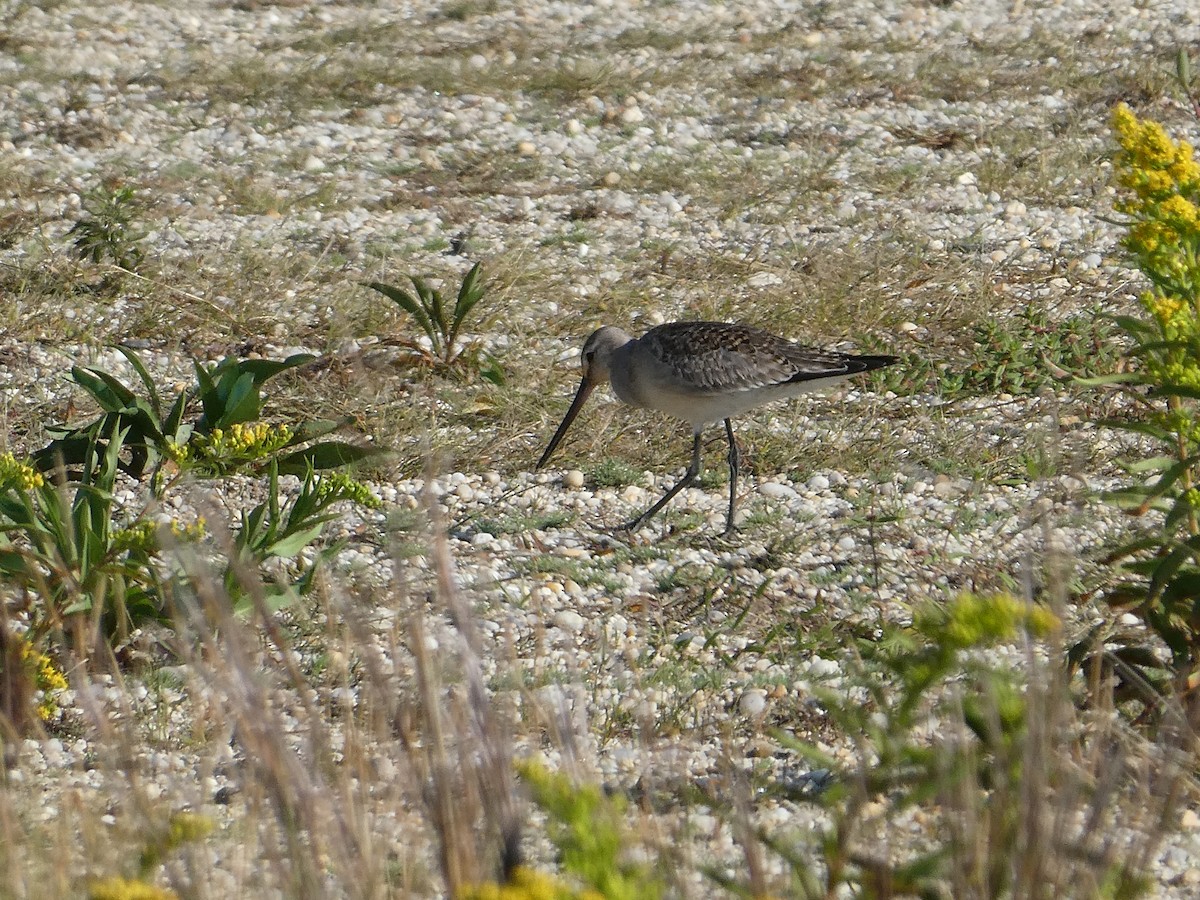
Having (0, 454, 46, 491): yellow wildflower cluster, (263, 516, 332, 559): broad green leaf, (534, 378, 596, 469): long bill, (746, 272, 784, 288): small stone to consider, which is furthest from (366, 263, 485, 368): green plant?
(0, 454, 46, 491): yellow wildflower cluster

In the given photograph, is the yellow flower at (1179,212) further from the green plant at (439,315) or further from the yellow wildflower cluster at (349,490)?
the green plant at (439,315)

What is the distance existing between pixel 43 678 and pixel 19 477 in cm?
75

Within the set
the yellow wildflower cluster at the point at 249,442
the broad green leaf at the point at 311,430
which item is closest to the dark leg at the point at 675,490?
the broad green leaf at the point at 311,430

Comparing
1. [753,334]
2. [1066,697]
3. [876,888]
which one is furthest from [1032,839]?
[753,334]

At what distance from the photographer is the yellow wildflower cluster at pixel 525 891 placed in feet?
7.86

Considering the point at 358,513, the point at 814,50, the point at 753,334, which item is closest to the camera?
the point at 358,513

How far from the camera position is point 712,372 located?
20.5 ft

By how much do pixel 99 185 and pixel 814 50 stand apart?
5.32 meters

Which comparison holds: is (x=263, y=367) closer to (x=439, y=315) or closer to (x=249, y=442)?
(x=249, y=442)

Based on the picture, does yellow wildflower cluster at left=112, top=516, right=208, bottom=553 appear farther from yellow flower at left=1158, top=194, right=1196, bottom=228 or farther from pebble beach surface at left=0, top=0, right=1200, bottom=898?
yellow flower at left=1158, top=194, right=1196, bottom=228

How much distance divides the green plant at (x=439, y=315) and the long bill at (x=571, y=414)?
622 millimetres

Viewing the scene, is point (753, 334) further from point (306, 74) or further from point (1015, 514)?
point (306, 74)

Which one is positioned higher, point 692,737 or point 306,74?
point 306,74

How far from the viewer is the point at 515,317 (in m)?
7.79
